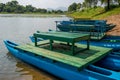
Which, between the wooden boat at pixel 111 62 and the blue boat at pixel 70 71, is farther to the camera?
the wooden boat at pixel 111 62

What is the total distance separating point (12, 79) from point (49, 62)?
2.37m

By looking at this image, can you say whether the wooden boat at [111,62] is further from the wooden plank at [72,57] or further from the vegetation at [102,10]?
the vegetation at [102,10]

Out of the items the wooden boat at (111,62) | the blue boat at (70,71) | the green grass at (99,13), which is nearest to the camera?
the blue boat at (70,71)

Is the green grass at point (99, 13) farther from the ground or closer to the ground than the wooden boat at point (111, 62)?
farther from the ground

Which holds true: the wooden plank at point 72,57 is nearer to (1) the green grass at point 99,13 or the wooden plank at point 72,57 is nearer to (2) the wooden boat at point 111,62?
(2) the wooden boat at point 111,62

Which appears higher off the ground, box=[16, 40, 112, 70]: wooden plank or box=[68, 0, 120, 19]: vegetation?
box=[68, 0, 120, 19]: vegetation

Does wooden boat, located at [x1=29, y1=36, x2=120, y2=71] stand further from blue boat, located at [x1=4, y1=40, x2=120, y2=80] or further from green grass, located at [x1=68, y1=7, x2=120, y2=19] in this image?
green grass, located at [x1=68, y1=7, x2=120, y2=19]

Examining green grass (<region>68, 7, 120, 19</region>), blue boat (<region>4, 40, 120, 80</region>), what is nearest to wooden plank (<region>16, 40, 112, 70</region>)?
blue boat (<region>4, 40, 120, 80</region>)

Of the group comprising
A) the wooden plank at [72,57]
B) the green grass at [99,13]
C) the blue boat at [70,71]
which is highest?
the green grass at [99,13]

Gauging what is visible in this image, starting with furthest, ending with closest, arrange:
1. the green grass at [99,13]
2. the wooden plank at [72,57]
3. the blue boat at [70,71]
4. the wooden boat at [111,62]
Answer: the green grass at [99,13] < the wooden boat at [111,62] < the wooden plank at [72,57] < the blue boat at [70,71]

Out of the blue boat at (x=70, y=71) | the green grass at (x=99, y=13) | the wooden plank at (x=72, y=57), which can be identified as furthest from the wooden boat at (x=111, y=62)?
the green grass at (x=99, y=13)

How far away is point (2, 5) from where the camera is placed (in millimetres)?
185750

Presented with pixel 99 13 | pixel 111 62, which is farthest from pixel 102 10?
pixel 111 62

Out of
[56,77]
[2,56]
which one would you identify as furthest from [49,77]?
[2,56]
